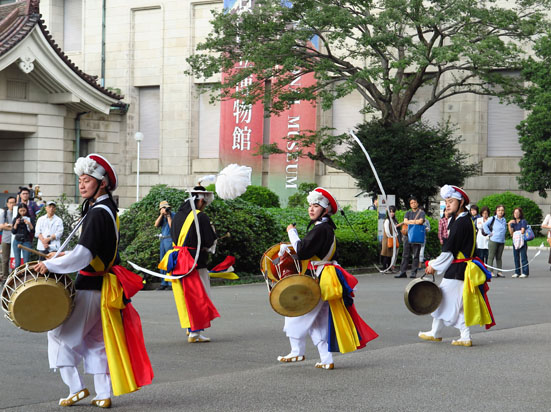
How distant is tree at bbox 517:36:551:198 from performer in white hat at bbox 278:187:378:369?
21.3 m

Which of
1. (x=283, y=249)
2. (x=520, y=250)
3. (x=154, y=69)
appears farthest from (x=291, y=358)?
(x=154, y=69)

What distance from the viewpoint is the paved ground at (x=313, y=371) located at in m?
6.88

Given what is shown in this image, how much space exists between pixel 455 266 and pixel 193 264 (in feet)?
10.3

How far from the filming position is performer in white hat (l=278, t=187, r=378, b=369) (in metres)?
8.40

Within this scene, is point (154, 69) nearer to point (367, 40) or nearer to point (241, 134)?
point (241, 134)

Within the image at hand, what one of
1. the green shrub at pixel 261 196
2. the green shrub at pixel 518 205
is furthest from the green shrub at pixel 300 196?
the green shrub at pixel 518 205

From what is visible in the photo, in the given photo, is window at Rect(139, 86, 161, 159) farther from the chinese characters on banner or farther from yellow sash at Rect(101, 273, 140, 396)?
yellow sash at Rect(101, 273, 140, 396)

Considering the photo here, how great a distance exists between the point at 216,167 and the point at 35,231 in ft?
81.5

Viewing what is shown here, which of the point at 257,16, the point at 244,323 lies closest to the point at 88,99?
the point at 257,16

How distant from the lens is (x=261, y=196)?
112 feet

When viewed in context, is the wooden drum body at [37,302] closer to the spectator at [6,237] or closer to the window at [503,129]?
the spectator at [6,237]

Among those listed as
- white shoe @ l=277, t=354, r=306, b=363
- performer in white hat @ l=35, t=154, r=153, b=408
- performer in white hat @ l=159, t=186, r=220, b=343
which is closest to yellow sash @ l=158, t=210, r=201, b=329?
performer in white hat @ l=159, t=186, r=220, b=343

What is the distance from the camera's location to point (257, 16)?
2703cm

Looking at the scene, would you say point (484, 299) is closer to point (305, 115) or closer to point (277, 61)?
point (277, 61)
